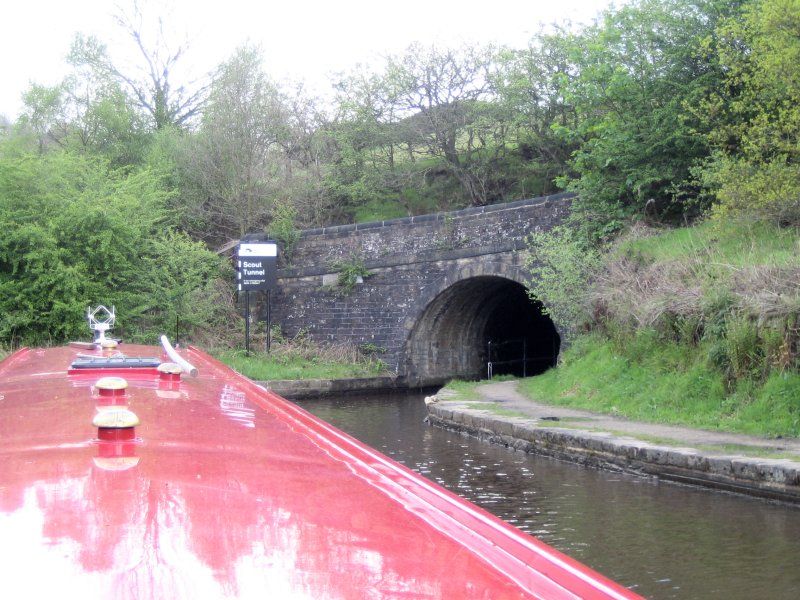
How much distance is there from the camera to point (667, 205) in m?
13.8

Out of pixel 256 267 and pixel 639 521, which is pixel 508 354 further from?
pixel 639 521

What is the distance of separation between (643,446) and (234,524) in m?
6.40

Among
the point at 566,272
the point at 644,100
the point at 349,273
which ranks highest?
the point at 644,100

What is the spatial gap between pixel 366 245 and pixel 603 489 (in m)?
11.5

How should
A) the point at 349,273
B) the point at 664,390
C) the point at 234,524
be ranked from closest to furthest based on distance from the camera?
the point at 234,524 → the point at 664,390 → the point at 349,273

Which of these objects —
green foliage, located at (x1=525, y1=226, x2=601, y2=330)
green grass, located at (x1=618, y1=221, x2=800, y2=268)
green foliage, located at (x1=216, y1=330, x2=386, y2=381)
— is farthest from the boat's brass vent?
green foliage, located at (x1=216, y1=330, x2=386, y2=381)

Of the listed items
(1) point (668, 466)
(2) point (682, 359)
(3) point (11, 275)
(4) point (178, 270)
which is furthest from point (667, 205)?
(3) point (11, 275)

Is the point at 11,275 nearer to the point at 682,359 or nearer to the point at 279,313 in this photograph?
the point at 279,313

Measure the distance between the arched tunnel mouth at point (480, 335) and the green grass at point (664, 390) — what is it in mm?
4674

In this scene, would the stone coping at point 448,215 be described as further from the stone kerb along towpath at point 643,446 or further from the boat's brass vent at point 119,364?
the boat's brass vent at point 119,364

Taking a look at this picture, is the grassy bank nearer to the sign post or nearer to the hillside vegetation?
the hillside vegetation

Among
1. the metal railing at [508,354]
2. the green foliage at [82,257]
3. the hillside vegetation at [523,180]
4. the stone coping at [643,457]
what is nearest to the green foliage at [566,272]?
the hillside vegetation at [523,180]

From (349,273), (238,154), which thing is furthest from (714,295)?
(238,154)

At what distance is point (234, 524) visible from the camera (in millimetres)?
1550
